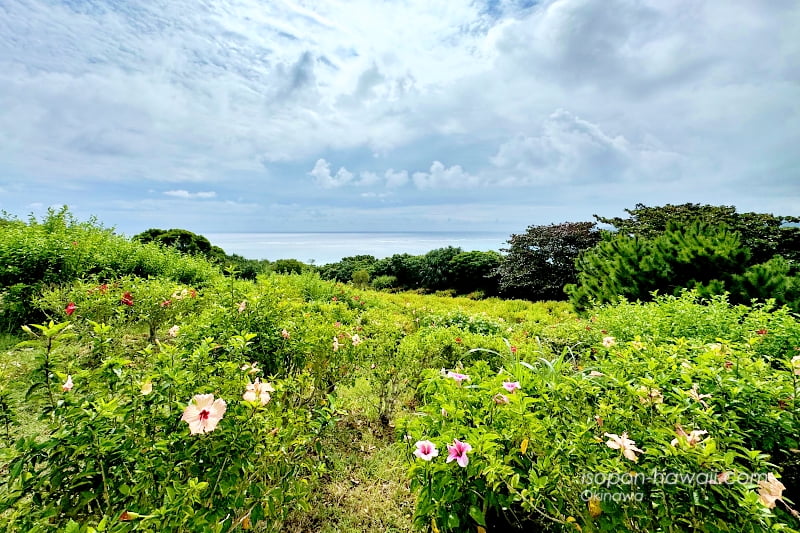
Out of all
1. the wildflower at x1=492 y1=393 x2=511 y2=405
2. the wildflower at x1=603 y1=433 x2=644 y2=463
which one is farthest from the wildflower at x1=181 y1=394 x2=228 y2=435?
the wildflower at x1=603 y1=433 x2=644 y2=463

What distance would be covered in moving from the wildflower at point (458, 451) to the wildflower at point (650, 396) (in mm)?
648

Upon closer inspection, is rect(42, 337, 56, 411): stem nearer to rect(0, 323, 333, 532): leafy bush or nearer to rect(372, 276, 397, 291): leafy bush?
rect(0, 323, 333, 532): leafy bush

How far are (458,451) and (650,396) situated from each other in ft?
2.35

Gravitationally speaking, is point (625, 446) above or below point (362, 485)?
above

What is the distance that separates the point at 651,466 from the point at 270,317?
6.98 ft

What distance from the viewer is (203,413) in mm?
1145

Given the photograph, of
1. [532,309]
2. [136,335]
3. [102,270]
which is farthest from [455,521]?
[532,309]

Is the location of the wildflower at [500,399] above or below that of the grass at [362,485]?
above

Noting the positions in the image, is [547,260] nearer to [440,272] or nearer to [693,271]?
[440,272]

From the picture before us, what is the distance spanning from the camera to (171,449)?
4.18 ft

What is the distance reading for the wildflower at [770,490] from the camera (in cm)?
104

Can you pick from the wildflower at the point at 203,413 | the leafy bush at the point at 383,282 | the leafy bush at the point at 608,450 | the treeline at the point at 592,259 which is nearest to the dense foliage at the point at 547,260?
the treeline at the point at 592,259

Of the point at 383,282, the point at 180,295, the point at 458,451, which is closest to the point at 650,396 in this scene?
the point at 458,451

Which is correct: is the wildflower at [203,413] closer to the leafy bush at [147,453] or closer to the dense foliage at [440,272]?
the leafy bush at [147,453]
